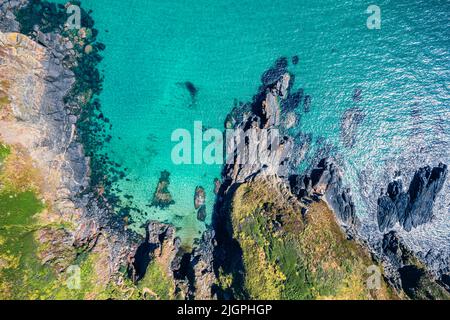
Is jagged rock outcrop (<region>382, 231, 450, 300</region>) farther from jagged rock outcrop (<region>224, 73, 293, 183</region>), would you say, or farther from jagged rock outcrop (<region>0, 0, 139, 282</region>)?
jagged rock outcrop (<region>0, 0, 139, 282</region>)

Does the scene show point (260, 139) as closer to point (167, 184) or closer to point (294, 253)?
point (167, 184)

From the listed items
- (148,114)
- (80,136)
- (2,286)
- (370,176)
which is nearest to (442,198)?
(370,176)

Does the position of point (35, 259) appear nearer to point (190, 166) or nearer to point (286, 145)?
point (190, 166)

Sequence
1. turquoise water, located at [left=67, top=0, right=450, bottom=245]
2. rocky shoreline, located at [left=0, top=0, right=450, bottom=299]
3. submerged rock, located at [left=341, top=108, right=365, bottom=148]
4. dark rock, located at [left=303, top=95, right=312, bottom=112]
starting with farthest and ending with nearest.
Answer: submerged rock, located at [left=341, top=108, right=365, bottom=148], dark rock, located at [left=303, top=95, right=312, bottom=112], turquoise water, located at [left=67, top=0, right=450, bottom=245], rocky shoreline, located at [left=0, top=0, right=450, bottom=299]

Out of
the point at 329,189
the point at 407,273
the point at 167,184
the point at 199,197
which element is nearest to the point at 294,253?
the point at 329,189

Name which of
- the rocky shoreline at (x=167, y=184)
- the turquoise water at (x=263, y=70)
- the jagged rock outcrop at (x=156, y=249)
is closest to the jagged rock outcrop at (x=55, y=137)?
the rocky shoreline at (x=167, y=184)

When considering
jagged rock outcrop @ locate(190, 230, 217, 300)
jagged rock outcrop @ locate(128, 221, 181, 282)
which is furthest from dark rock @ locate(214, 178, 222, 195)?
jagged rock outcrop @ locate(128, 221, 181, 282)

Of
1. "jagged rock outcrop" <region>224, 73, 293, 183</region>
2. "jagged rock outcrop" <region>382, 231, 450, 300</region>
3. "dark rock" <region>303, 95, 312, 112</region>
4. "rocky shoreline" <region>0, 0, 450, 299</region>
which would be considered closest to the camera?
"jagged rock outcrop" <region>382, 231, 450, 300</region>
